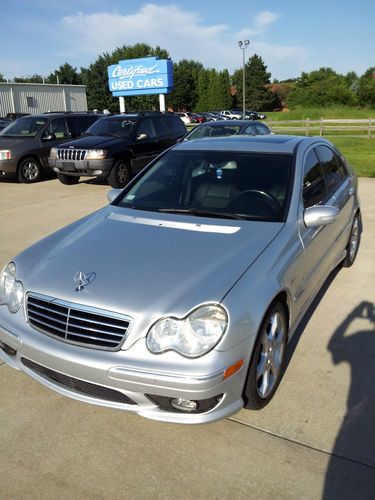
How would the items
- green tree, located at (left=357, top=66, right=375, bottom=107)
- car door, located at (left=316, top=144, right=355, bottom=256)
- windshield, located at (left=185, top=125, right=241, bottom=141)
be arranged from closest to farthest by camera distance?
car door, located at (left=316, top=144, right=355, bottom=256), windshield, located at (left=185, top=125, right=241, bottom=141), green tree, located at (left=357, top=66, right=375, bottom=107)

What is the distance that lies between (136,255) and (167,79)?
24443 mm

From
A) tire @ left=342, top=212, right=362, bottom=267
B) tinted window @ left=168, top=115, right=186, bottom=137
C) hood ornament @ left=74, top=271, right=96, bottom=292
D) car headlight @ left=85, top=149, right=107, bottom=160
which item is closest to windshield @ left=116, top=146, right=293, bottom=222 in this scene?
hood ornament @ left=74, top=271, right=96, bottom=292

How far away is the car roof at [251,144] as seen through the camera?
3.93m

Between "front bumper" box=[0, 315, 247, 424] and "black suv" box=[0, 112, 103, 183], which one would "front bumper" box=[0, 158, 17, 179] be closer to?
"black suv" box=[0, 112, 103, 183]

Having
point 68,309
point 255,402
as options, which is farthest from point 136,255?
point 255,402

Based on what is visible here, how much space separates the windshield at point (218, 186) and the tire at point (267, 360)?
2.59ft

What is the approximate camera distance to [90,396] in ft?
8.40

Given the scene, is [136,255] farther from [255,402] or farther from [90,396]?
[255,402]

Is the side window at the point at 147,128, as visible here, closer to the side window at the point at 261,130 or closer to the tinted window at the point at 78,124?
the tinted window at the point at 78,124

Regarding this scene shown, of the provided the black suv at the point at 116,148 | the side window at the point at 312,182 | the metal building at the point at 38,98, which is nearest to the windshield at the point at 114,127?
the black suv at the point at 116,148

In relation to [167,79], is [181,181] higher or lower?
lower

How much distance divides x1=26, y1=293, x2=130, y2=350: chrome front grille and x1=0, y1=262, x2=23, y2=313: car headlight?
5.3 inches

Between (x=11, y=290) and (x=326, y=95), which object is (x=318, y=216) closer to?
(x=11, y=290)

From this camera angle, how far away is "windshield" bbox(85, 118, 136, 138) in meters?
11.4
